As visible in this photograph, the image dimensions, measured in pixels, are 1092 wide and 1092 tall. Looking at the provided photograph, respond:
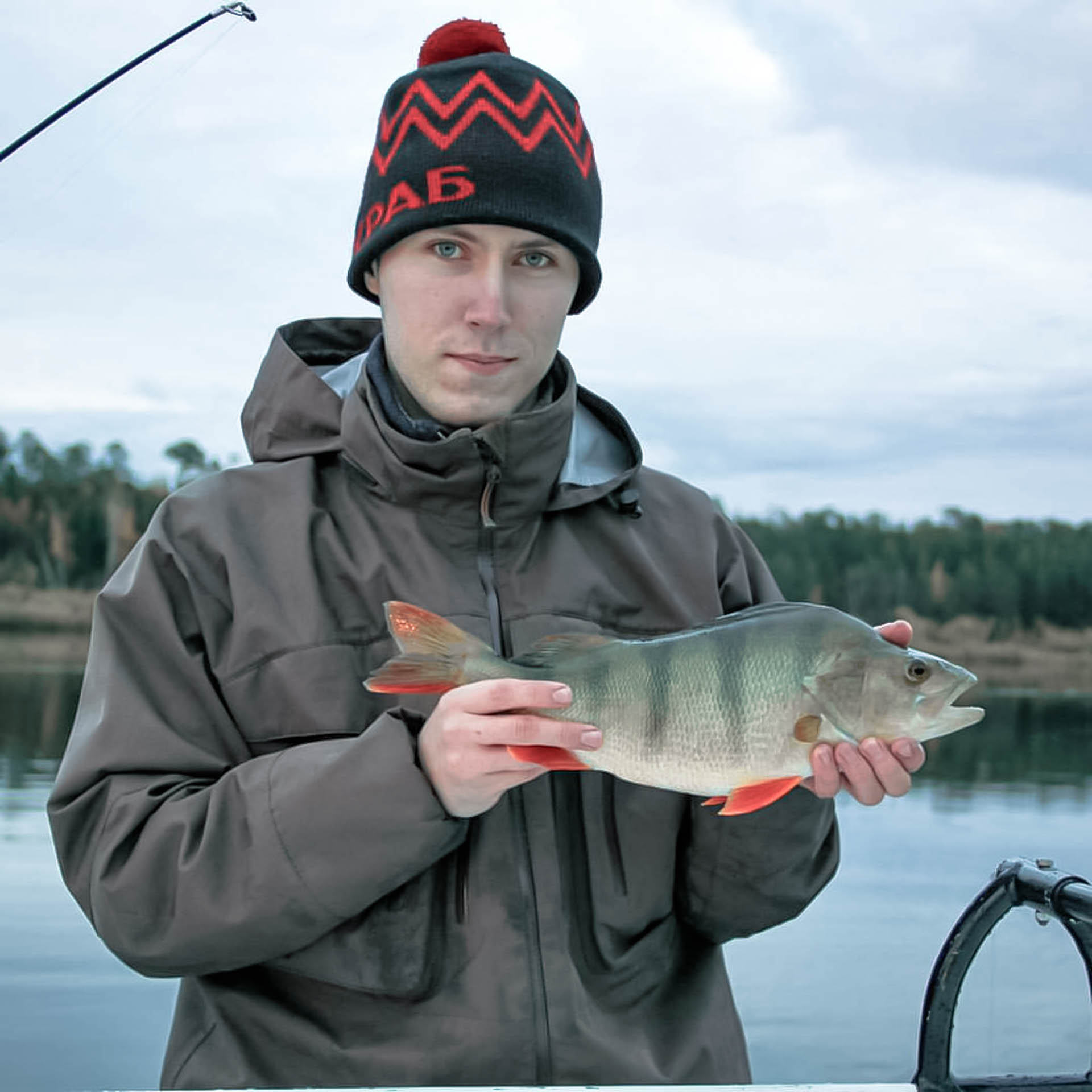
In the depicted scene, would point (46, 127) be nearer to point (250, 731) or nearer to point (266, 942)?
point (250, 731)

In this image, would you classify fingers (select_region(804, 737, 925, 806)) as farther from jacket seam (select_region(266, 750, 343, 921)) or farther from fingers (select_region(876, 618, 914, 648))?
jacket seam (select_region(266, 750, 343, 921))

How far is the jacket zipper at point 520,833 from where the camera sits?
210cm

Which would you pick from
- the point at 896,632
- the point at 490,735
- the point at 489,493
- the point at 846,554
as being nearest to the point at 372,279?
the point at 489,493

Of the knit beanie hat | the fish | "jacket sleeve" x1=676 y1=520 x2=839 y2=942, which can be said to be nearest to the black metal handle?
the fish

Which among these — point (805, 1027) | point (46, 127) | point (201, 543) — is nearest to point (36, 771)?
point (805, 1027)

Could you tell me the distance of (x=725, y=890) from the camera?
2363 millimetres

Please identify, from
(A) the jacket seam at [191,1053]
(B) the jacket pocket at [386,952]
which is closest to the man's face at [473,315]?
(B) the jacket pocket at [386,952]

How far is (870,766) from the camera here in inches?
84.7

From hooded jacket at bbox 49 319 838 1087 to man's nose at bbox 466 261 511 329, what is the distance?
19 cm

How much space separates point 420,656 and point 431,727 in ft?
0.41

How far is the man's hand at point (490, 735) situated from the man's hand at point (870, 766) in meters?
0.43

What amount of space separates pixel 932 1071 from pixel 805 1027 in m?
6.51

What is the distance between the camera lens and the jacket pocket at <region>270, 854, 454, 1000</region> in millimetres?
2117

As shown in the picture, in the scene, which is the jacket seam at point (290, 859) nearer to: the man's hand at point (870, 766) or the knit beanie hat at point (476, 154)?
the man's hand at point (870, 766)
